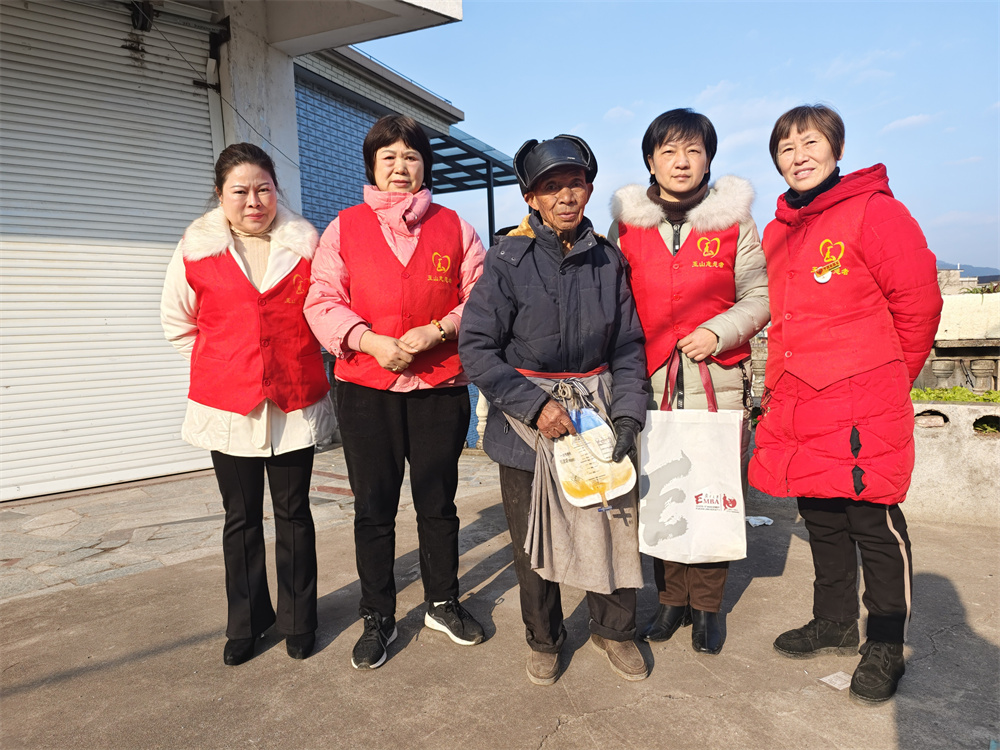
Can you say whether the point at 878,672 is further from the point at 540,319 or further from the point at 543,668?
the point at 540,319

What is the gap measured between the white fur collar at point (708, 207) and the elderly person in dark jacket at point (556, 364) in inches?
11.6

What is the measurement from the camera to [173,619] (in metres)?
3.11

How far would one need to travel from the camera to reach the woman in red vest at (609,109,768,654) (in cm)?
254

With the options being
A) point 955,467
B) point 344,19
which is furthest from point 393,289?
point 344,19

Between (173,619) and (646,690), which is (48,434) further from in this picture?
(646,690)

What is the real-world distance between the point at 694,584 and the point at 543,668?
72 cm

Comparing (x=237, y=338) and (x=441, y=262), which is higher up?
(x=441, y=262)

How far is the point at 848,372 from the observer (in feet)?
7.71

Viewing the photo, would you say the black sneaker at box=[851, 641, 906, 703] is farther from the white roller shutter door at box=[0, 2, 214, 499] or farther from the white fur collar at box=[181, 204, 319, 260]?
the white roller shutter door at box=[0, 2, 214, 499]

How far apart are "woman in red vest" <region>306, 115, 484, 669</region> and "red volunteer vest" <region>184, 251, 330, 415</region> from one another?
6.5 inches

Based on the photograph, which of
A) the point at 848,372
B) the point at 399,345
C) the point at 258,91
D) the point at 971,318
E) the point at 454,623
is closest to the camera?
the point at 848,372

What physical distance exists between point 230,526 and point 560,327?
64.2 inches

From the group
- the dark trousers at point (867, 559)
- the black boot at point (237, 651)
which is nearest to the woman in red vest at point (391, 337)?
the black boot at point (237, 651)

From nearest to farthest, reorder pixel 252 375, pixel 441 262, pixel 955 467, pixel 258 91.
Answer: pixel 252 375 → pixel 441 262 → pixel 955 467 → pixel 258 91
